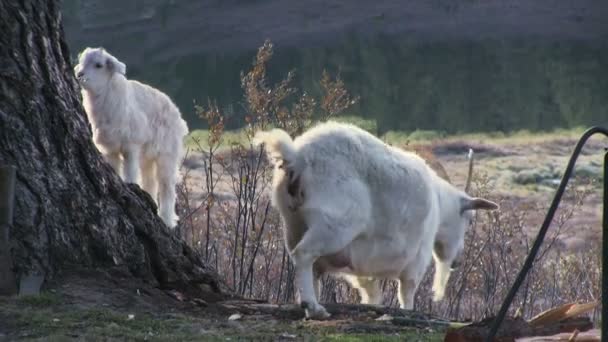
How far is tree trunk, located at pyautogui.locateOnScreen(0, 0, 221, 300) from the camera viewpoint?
25.9 feet

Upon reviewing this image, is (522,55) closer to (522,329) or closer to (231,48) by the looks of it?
(231,48)

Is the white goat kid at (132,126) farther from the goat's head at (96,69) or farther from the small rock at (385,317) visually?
the small rock at (385,317)

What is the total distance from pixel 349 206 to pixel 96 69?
4.81 m

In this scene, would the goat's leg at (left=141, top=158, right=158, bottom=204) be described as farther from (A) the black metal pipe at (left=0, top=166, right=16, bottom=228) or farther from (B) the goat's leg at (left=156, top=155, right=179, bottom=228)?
(A) the black metal pipe at (left=0, top=166, right=16, bottom=228)

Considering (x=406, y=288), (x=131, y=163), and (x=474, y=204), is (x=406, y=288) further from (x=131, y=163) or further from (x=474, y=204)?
(x=131, y=163)

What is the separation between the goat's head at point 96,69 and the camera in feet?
41.8

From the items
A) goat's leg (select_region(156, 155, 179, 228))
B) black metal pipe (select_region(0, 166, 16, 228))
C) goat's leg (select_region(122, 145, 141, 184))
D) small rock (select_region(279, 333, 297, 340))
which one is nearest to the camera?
small rock (select_region(279, 333, 297, 340))

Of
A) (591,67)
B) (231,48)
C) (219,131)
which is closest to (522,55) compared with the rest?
(591,67)

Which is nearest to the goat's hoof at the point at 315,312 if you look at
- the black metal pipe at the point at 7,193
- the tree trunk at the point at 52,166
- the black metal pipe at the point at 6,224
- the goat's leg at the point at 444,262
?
the tree trunk at the point at 52,166

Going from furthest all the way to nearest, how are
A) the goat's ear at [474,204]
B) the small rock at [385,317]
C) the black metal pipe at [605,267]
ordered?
the goat's ear at [474,204]
the small rock at [385,317]
the black metal pipe at [605,267]

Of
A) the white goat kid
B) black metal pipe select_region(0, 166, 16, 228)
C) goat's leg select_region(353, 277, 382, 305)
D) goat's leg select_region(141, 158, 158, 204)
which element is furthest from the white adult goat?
goat's leg select_region(141, 158, 158, 204)

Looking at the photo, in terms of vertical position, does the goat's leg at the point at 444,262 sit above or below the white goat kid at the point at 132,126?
below

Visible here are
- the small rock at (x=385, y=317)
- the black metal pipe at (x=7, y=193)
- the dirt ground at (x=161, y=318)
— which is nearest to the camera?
the dirt ground at (x=161, y=318)

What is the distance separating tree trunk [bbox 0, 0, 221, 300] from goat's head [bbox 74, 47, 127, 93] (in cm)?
421
